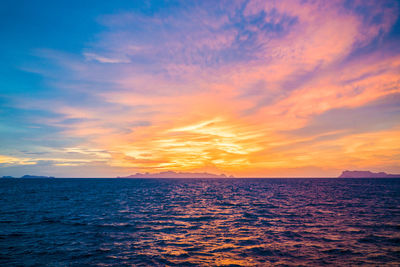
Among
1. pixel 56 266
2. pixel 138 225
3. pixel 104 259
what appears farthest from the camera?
pixel 138 225

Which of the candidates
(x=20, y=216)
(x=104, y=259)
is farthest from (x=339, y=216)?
(x=20, y=216)

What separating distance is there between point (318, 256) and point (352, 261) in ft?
7.19

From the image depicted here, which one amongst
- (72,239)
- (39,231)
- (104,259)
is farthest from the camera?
(39,231)

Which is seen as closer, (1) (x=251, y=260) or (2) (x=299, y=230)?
(1) (x=251, y=260)

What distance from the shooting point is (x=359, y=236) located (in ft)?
74.1

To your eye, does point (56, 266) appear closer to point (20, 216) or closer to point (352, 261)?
point (352, 261)

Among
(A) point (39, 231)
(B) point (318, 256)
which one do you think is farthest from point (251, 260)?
(A) point (39, 231)

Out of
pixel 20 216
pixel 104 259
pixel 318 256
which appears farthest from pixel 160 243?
pixel 20 216

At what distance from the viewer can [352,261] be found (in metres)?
16.4

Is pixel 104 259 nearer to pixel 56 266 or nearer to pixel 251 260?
pixel 56 266

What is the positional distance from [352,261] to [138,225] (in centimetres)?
2221

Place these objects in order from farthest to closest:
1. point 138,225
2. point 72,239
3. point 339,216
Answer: point 339,216
point 138,225
point 72,239

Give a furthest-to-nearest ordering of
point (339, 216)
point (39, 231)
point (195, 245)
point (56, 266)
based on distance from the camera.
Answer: point (339, 216)
point (39, 231)
point (195, 245)
point (56, 266)

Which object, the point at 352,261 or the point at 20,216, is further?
the point at 20,216
